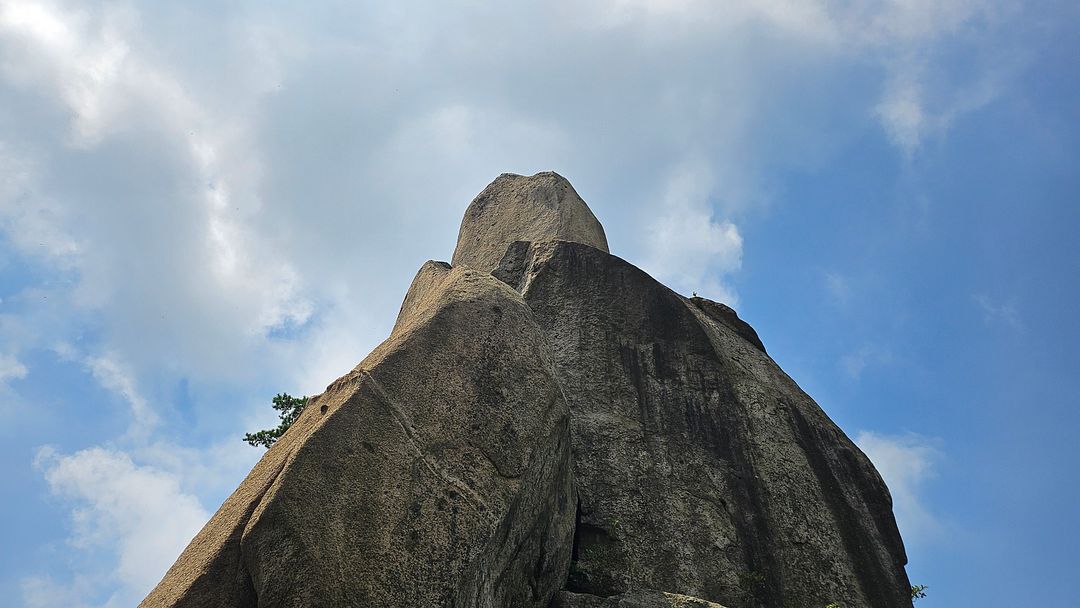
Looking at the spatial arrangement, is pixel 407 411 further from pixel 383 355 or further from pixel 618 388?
pixel 618 388

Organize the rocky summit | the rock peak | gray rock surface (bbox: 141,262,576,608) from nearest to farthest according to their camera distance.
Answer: gray rock surface (bbox: 141,262,576,608), the rocky summit, the rock peak

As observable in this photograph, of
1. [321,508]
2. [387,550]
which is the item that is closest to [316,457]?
[321,508]

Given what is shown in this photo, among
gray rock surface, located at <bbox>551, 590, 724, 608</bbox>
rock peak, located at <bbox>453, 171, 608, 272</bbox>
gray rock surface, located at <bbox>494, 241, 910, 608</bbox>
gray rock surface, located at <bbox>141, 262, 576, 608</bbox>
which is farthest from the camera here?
→ rock peak, located at <bbox>453, 171, 608, 272</bbox>

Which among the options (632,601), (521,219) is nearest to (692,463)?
(632,601)

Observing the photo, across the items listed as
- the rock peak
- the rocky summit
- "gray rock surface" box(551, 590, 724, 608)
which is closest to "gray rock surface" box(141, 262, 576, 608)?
the rocky summit

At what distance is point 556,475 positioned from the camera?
10805mm

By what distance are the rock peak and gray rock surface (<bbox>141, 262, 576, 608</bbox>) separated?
11.1 m

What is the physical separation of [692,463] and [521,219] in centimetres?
1133

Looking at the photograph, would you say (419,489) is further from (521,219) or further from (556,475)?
(521,219)

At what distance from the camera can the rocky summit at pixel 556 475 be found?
786 centimetres

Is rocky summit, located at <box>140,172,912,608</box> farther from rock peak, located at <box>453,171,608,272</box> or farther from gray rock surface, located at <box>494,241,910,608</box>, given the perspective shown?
rock peak, located at <box>453,171,608,272</box>

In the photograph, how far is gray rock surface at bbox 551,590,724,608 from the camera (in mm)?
10656

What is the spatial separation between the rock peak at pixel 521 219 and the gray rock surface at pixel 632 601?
468 inches

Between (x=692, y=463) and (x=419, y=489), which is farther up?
(x=692, y=463)
